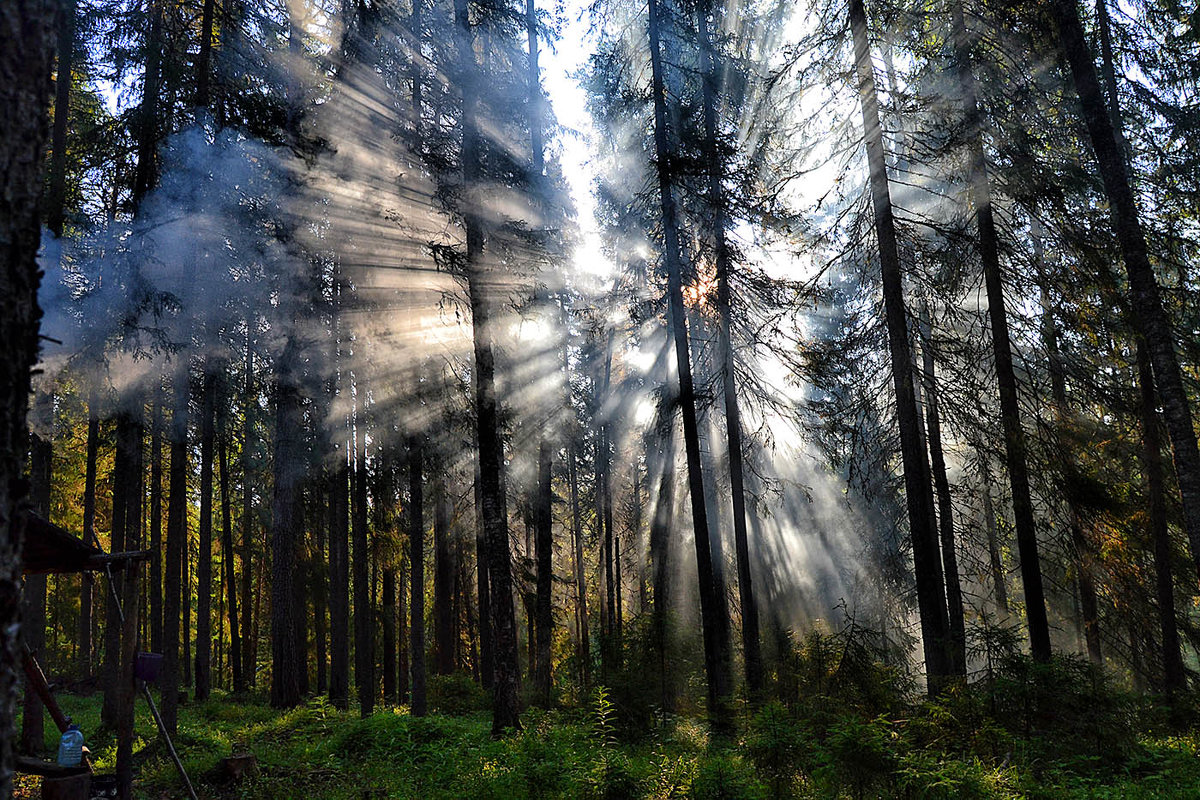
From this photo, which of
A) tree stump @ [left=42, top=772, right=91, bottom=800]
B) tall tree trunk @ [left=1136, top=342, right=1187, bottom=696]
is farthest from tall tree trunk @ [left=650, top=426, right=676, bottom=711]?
tree stump @ [left=42, top=772, right=91, bottom=800]

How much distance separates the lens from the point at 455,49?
12734 mm

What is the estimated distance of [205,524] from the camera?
57.0 ft

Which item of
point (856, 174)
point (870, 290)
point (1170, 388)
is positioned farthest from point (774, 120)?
point (1170, 388)

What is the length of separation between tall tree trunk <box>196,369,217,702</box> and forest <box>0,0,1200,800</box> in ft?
0.78

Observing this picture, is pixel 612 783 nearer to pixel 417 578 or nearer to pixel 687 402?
pixel 687 402

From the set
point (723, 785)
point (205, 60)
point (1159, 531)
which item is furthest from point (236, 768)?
point (1159, 531)

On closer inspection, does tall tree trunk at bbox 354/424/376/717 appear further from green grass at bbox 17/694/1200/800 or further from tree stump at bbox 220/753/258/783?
tree stump at bbox 220/753/258/783

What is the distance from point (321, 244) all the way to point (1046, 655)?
15.6 m

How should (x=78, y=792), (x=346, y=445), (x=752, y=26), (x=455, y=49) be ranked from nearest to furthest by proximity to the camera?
(x=78, y=792) < (x=455, y=49) < (x=752, y=26) < (x=346, y=445)

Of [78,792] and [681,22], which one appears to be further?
[681,22]

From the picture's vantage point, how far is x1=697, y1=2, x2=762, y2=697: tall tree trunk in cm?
1398

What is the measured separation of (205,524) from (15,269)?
17600 millimetres

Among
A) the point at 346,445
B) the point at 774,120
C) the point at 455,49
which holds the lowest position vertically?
the point at 346,445

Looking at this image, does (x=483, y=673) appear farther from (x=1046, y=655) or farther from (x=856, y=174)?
(x=856, y=174)
